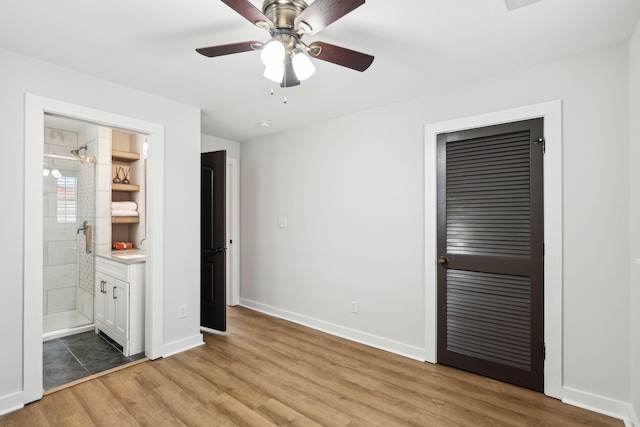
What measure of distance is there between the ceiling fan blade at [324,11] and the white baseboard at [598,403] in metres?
2.80

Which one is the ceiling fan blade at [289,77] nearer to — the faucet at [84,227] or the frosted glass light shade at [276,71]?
the frosted glass light shade at [276,71]

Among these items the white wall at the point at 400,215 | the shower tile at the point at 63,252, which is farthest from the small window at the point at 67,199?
the white wall at the point at 400,215

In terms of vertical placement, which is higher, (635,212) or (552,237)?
(635,212)

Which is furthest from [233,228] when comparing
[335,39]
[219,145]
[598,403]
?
[598,403]

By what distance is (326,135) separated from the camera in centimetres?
371

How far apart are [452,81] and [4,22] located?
3.03 meters

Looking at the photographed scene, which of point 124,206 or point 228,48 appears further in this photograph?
point 124,206

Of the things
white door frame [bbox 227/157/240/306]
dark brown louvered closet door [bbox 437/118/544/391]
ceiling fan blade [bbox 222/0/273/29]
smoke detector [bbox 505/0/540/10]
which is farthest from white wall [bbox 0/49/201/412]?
smoke detector [bbox 505/0/540/10]

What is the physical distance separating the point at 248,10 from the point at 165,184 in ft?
7.01

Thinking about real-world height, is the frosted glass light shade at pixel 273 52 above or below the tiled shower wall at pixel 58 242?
above

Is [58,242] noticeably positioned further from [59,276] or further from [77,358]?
[77,358]

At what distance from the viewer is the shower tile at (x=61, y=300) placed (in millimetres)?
3702

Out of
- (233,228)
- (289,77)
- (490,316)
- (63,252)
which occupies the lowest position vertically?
(490,316)

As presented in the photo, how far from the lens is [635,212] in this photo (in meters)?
1.93
